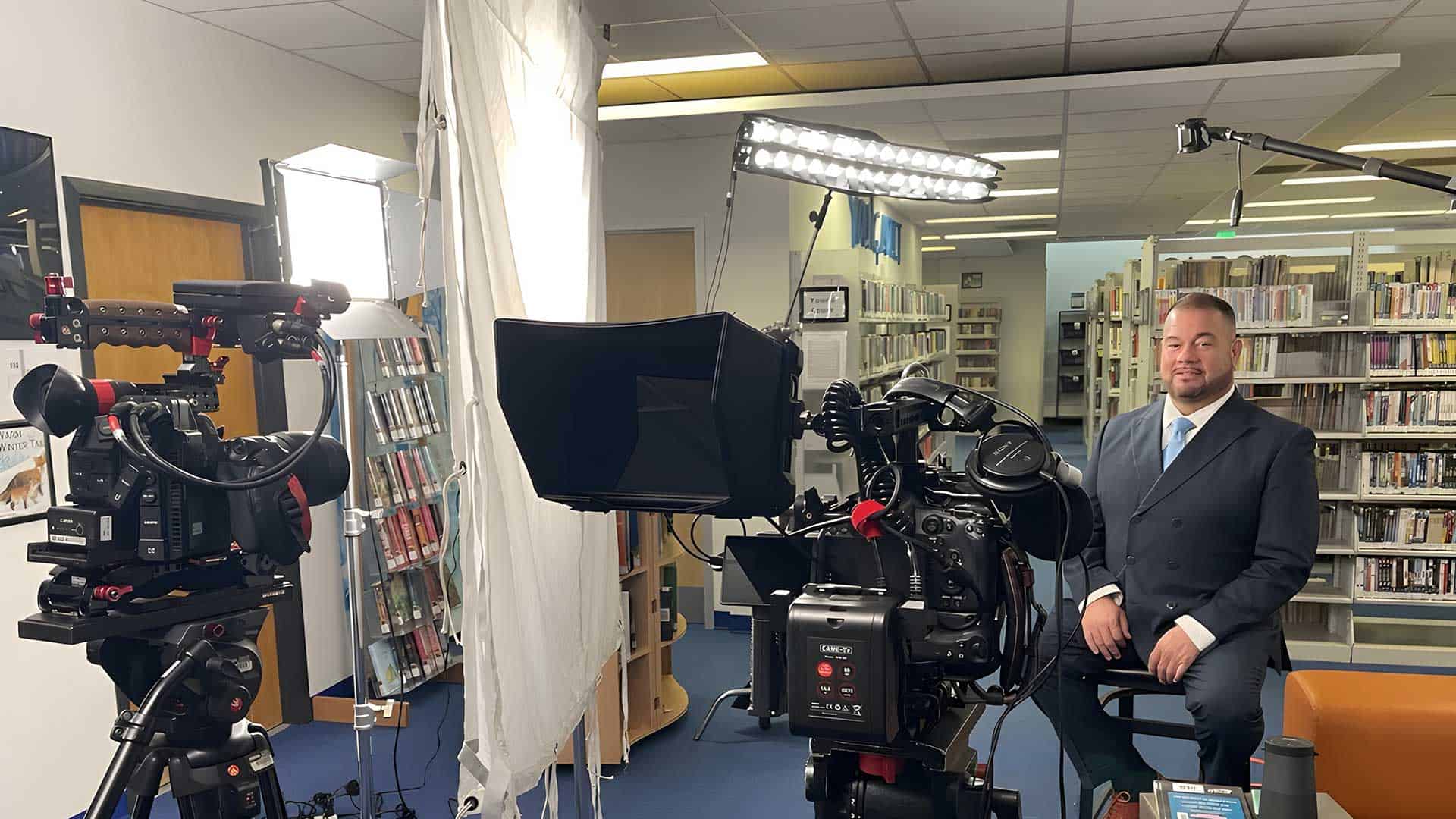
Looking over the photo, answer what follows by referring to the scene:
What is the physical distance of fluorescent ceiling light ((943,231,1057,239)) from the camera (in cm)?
1205

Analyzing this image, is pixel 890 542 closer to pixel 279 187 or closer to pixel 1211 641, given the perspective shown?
pixel 1211 641

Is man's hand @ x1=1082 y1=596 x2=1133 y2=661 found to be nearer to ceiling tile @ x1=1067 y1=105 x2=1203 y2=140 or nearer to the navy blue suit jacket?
the navy blue suit jacket

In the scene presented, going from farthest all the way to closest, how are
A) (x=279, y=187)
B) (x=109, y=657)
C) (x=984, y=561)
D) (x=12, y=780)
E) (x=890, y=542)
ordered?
(x=12, y=780) → (x=279, y=187) → (x=109, y=657) → (x=890, y=542) → (x=984, y=561)

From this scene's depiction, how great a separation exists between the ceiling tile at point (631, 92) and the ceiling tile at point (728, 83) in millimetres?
44

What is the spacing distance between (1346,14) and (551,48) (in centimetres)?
341

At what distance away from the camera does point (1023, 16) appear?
12.7 ft

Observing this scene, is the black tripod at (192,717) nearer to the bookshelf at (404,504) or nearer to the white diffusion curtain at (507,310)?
the white diffusion curtain at (507,310)

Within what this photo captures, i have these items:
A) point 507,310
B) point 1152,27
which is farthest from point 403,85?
point 1152,27

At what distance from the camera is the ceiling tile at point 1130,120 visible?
4990 millimetres

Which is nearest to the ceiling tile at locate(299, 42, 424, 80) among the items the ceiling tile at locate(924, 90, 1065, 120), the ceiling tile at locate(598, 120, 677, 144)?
the ceiling tile at locate(598, 120, 677, 144)

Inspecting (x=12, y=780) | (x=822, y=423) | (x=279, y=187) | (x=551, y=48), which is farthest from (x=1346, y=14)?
(x=12, y=780)

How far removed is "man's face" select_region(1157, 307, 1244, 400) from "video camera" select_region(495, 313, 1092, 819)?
1.37 meters

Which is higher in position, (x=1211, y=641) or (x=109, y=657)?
(x=109, y=657)

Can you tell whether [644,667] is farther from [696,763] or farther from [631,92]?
[631,92]
